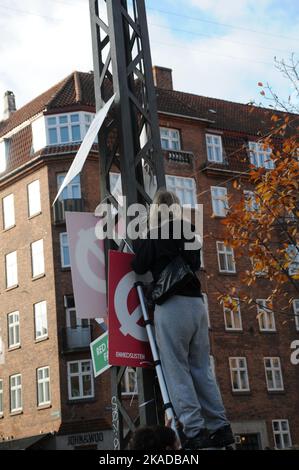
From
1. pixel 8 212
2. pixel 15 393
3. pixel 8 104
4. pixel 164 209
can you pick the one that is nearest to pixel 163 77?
pixel 8 104

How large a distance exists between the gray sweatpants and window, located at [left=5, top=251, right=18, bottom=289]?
35.0m

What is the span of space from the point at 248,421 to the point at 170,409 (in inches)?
1372

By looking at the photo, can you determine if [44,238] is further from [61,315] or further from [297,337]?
[297,337]

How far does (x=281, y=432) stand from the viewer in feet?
131

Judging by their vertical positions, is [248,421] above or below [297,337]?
below

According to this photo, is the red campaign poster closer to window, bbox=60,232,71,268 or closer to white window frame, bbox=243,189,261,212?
white window frame, bbox=243,189,261,212

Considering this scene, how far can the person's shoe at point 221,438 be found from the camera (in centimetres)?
505

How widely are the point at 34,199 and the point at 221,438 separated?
3526cm

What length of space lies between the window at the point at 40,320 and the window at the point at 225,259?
9337mm

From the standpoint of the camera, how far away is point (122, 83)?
255 inches

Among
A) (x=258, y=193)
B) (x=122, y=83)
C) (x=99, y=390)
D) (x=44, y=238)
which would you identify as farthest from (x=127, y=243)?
(x=44, y=238)

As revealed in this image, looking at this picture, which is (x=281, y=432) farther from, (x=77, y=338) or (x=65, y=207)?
(x=65, y=207)

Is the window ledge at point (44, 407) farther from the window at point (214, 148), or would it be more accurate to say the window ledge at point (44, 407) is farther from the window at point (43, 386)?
the window at point (214, 148)

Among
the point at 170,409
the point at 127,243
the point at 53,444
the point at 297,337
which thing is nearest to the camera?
the point at 170,409
